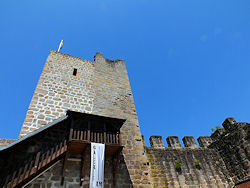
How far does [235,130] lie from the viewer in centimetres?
942

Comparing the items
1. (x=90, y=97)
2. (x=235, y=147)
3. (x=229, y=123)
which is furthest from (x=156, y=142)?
(x=229, y=123)

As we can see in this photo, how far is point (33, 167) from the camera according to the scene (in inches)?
158

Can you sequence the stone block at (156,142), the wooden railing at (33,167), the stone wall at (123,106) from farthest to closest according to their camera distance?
the stone block at (156,142), the stone wall at (123,106), the wooden railing at (33,167)

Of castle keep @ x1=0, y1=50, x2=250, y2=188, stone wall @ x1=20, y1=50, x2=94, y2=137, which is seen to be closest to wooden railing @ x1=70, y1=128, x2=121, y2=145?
castle keep @ x1=0, y1=50, x2=250, y2=188

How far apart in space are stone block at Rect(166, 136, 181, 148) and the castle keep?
25 millimetres

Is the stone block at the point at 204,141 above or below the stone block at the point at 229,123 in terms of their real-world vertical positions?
below

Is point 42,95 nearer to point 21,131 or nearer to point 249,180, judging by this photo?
point 21,131

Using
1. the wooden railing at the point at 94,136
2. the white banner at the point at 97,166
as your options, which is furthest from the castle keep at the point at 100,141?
the white banner at the point at 97,166

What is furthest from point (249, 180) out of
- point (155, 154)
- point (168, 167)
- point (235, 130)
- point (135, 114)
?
point (135, 114)

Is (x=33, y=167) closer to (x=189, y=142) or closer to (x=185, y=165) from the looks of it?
(x=185, y=165)

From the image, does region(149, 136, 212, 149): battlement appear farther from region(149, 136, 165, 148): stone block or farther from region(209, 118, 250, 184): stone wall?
region(209, 118, 250, 184): stone wall

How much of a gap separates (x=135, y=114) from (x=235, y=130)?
22.0 feet

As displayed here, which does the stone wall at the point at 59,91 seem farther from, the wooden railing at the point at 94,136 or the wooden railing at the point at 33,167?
the wooden railing at the point at 94,136

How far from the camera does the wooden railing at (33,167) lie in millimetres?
3709
